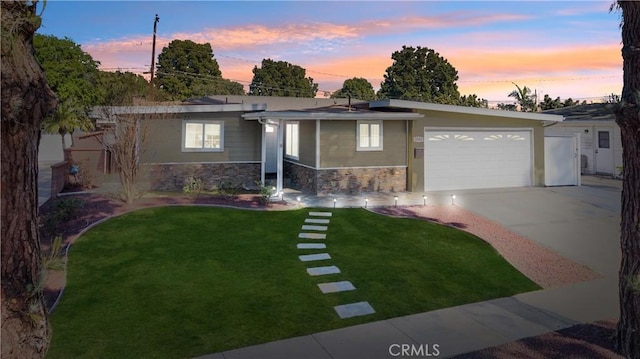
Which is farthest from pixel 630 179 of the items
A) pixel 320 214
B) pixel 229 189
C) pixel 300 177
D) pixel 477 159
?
pixel 229 189

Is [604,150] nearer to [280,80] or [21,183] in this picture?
[21,183]

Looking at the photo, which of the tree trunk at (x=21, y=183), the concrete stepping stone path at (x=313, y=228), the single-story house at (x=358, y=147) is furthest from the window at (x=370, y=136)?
the tree trunk at (x=21, y=183)

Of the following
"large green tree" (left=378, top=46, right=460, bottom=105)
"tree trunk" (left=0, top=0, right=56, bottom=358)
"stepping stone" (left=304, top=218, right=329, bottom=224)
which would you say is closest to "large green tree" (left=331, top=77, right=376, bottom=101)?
"large green tree" (left=378, top=46, right=460, bottom=105)

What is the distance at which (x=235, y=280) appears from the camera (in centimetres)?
650

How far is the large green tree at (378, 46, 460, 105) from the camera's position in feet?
160

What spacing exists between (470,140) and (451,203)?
406cm

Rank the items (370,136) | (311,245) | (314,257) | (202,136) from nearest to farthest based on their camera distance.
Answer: (314,257), (311,245), (370,136), (202,136)

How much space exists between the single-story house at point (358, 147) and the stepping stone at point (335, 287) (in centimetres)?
763

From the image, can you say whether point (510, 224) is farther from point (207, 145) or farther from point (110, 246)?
point (207, 145)

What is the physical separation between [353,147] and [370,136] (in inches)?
32.9

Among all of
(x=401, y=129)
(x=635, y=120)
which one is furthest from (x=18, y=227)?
(x=401, y=129)

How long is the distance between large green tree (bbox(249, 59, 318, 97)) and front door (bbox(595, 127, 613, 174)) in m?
34.7

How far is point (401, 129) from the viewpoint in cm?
1502

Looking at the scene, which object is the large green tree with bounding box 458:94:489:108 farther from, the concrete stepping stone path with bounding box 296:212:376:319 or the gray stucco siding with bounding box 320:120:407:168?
the concrete stepping stone path with bounding box 296:212:376:319
